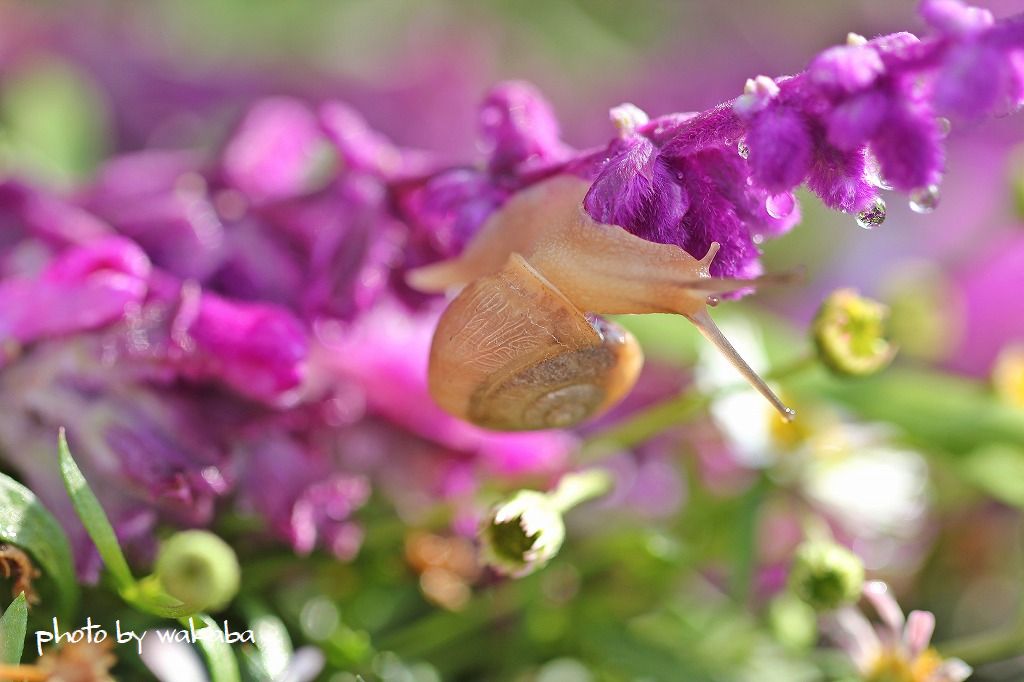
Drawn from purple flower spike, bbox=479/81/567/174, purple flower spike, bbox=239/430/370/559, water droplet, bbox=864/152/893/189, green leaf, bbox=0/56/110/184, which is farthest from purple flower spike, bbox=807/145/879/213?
green leaf, bbox=0/56/110/184

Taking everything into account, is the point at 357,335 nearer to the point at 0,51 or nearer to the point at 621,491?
the point at 621,491

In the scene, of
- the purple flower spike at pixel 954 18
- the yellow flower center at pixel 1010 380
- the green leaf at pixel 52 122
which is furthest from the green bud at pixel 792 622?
the green leaf at pixel 52 122

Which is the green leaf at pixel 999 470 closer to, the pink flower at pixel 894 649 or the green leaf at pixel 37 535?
the pink flower at pixel 894 649

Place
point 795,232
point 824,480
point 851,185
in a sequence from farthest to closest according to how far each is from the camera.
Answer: point 795,232 < point 824,480 < point 851,185

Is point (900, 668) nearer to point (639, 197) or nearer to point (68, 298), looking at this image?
point (639, 197)

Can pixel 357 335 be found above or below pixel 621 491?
above

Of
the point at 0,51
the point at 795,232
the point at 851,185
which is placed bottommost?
the point at 795,232

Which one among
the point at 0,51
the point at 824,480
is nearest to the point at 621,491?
the point at 824,480
